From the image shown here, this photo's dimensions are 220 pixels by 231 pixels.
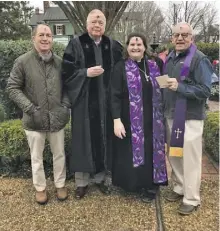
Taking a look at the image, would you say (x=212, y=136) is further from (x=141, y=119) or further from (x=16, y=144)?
(x=16, y=144)

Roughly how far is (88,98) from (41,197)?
130 centimetres

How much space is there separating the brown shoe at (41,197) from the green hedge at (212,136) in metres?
2.60

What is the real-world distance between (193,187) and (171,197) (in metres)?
0.43

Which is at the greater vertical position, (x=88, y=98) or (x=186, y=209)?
(x=88, y=98)

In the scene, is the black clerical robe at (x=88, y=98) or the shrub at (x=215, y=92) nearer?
the black clerical robe at (x=88, y=98)

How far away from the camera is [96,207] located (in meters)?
3.77

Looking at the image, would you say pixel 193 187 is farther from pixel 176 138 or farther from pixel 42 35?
pixel 42 35

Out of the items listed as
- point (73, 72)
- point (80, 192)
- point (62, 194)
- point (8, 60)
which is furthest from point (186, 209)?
point (8, 60)

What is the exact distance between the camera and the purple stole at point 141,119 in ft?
11.4

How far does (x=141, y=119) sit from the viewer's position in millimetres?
3559

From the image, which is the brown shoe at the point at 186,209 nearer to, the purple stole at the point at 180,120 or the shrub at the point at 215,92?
the purple stole at the point at 180,120

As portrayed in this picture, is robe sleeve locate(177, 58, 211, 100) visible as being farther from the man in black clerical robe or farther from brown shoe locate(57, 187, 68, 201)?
brown shoe locate(57, 187, 68, 201)

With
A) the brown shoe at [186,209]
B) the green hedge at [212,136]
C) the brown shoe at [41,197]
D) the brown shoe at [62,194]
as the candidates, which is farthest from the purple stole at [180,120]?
the green hedge at [212,136]

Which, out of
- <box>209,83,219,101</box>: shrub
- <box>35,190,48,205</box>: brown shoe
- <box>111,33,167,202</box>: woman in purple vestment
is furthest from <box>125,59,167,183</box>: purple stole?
<box>209,83,219,101</box>: shrub
